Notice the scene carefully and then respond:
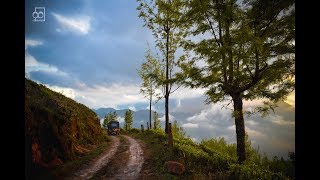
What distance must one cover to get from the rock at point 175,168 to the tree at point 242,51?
3167 mm

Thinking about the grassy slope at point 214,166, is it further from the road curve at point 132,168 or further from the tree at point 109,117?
the tree at point 109,117

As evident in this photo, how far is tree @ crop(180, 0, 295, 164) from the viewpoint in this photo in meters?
13.3

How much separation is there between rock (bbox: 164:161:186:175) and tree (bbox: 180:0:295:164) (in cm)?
317

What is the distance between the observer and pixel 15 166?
30.1ft

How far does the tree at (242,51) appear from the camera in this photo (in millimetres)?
13312

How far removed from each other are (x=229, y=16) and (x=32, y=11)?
841 cm

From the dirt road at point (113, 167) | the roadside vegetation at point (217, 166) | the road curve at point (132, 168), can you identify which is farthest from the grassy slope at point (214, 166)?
the dirt road at point (113, 167)

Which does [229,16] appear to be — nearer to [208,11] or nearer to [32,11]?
[208,11]

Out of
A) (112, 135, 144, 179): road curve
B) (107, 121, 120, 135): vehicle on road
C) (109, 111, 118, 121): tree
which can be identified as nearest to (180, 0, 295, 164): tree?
(112, 135, 144, 179): road curve

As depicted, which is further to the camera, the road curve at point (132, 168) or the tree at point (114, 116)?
the tree at point (114, 116)

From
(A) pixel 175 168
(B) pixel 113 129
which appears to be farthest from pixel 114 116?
(A) pixel 175 168
